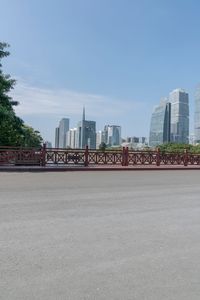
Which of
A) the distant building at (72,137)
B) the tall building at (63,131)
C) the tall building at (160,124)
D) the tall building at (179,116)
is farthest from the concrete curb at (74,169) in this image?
the tall building at (63,131)

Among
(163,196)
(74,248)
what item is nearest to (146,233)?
(74,248)

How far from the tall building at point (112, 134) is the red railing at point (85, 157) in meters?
111

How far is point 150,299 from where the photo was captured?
3.86 m

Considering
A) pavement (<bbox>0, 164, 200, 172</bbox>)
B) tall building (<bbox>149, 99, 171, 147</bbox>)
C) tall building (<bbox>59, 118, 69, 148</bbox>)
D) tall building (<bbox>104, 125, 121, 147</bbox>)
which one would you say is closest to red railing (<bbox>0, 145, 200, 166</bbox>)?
pavement (<bbox>0, 164, 200, 172</bbox>)

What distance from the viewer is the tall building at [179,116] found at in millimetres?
132125

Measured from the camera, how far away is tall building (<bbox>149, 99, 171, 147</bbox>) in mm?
130625

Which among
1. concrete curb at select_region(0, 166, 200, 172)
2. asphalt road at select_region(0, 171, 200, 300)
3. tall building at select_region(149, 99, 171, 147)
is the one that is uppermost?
tall building at select_region(149, 99, 171, 147)

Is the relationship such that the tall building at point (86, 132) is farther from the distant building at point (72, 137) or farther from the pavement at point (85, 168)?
the pavement at point (85, 168)

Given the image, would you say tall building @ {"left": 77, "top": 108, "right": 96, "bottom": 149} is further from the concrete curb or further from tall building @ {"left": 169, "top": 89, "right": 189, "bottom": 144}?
the concrete curb

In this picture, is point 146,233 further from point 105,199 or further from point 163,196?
point 163,196

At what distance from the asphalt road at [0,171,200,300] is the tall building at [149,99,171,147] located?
119592 millimetres

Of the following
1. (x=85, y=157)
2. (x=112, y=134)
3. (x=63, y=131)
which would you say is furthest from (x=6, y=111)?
(x=63, y=131)

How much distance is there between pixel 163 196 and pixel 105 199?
6.68ft

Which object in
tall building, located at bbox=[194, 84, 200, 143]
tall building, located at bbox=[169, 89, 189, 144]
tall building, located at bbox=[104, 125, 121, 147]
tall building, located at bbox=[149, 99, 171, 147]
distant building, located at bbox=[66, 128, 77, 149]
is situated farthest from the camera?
tall building, located at bbox=[104, 125, 121, 147]
